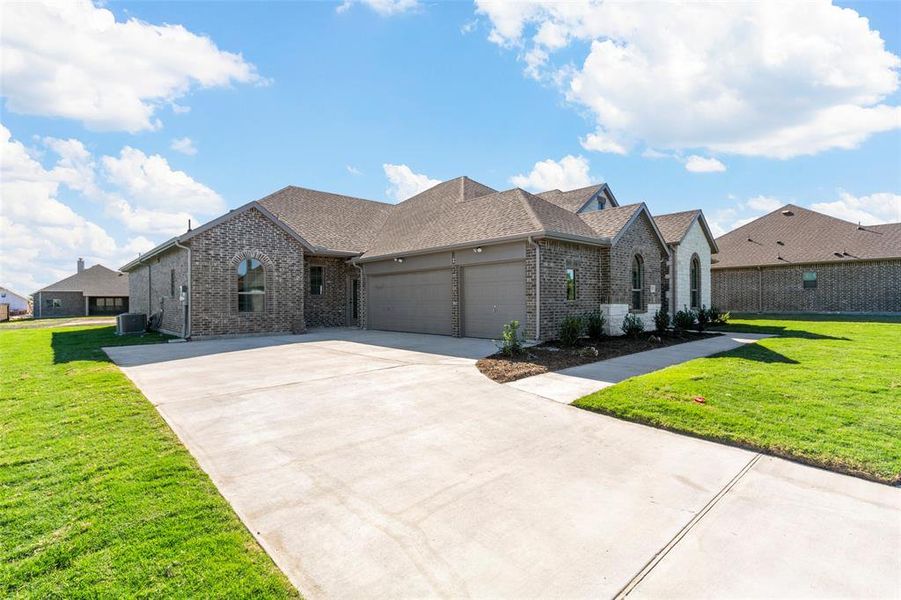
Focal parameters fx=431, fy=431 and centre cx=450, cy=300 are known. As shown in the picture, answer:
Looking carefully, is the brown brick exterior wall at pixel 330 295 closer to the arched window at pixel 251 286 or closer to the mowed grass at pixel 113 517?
the arched window at pixel 251 286

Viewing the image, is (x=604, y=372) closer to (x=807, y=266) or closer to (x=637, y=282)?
(x=637, y=282)

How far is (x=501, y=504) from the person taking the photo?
3586 mm

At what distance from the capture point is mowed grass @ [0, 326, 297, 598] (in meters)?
2.54

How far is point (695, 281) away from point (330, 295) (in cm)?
1721

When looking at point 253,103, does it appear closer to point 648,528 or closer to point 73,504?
point 73,504

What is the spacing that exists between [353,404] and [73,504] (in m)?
3.44

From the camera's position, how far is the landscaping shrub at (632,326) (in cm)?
1438

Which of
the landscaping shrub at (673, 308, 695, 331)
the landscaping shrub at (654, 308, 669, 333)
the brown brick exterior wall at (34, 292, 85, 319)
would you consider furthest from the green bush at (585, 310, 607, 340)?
the brown brick exterior wall at (34, 292, 85, 319)

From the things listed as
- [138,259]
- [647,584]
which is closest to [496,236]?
[647,584]

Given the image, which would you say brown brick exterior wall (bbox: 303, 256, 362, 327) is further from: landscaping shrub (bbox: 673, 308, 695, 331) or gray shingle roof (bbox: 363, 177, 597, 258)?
landscaping shrub (bbox: 673, 308, 695, 331)

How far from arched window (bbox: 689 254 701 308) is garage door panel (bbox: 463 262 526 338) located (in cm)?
1171

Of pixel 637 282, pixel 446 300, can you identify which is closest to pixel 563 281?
pixel 446 300

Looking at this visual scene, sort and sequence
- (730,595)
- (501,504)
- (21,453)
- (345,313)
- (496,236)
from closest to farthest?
(730,595), (501,504), (21,453), (496,236), (345,313)

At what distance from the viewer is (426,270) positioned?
1584 centimetres
